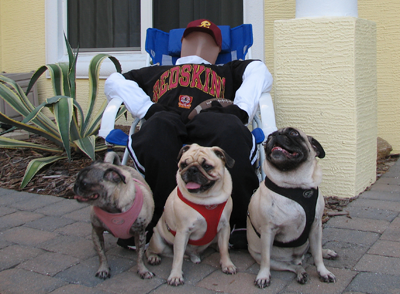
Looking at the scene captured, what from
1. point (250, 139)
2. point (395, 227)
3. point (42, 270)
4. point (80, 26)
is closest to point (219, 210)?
point (250, 139)

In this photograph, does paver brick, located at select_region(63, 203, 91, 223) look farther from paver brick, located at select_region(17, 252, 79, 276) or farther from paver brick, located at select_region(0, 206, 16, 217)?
paver brick, located at select_region(17, 252, 79, 276)

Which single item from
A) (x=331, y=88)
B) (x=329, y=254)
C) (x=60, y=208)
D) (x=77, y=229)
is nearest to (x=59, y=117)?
(x=60, y=208)

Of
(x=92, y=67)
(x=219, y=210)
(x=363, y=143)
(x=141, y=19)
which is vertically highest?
(x=141, y=19)

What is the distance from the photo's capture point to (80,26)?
6.16m

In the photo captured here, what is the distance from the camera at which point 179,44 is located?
4023 mm

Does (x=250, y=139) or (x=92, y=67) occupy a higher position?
(x=92, y=67)

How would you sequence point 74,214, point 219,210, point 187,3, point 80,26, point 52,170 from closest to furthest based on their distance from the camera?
point 219,210 < point 74,214 < point 52,170 < point 187,3 < point 80,26

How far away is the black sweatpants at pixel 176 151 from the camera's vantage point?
2568mm

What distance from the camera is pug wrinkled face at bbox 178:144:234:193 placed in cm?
212

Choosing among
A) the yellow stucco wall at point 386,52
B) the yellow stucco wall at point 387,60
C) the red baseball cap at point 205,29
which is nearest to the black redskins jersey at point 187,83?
the red baseball cap at point 205,29

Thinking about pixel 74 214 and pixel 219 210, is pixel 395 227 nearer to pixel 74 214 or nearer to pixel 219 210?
pixel 219 210

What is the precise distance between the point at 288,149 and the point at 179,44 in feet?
7.53

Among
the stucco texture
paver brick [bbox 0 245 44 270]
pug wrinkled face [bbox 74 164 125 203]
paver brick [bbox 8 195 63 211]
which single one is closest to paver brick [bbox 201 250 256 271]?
pug wrinkled face [bbox 74 164 125 203]

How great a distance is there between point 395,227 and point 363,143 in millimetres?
927
